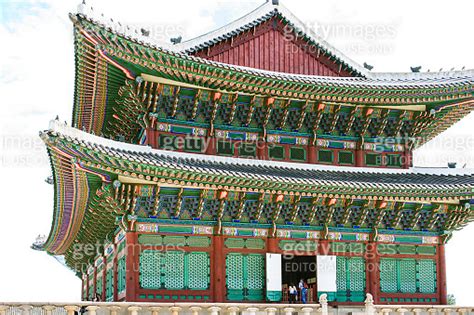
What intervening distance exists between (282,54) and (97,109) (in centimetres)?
988

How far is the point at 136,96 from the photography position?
29.8 meters

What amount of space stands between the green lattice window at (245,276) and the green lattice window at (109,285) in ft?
20.6

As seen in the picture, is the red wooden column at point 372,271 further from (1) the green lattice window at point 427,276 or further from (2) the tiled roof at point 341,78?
(2) the tiled roof at point 341,78

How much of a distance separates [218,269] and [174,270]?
1984 millimetres

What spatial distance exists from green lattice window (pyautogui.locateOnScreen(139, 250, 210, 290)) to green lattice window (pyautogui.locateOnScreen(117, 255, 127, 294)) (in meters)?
1.04

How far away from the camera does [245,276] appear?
30.4m

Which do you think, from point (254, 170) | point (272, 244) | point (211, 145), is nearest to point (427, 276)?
point (272, 244)

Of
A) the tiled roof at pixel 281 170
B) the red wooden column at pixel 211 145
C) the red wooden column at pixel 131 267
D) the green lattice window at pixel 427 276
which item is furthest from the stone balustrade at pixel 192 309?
the red wooden column at pixel 211 145

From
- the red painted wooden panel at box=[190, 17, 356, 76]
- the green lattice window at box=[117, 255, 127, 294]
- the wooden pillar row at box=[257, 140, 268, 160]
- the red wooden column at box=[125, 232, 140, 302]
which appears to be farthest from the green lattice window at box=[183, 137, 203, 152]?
the green lattice window at box=[117, 255, 127, 294]

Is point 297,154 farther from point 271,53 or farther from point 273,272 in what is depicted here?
point 273,272

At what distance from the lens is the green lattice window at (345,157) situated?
113 ft

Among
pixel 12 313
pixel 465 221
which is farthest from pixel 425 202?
pixel 12 313

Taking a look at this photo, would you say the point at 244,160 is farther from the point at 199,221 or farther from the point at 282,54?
the point at 282,54

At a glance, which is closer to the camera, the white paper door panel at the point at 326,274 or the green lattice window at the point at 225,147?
the white paper door panel at the point at 326,274
